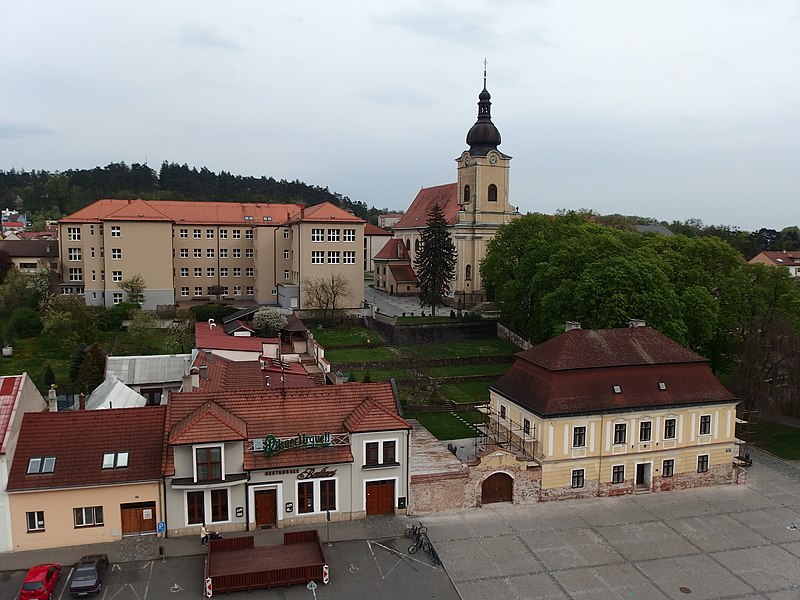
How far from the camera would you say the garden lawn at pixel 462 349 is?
170 ft

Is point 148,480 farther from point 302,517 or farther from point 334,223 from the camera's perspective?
point 334,223

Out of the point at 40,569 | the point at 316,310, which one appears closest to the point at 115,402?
the point at 40,569

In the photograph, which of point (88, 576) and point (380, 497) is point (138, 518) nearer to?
point (88, 576)

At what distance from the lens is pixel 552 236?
5562 cm

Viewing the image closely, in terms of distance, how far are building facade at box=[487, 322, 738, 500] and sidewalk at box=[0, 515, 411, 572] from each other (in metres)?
7.38

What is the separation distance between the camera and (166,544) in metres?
23.0

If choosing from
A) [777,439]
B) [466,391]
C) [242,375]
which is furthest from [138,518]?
[777,439]

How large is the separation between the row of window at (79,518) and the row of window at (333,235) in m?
39.7

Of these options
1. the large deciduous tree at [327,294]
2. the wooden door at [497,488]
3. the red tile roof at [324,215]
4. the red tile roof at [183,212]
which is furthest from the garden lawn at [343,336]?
the wooden door at [497,488]

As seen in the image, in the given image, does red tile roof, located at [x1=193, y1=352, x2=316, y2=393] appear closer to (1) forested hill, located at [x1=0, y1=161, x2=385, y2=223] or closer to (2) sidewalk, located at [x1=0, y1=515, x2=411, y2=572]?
(2) sidewalk, located at [x1=0, y1=515, x2=411, y2=572]

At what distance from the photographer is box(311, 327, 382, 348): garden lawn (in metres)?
53.3

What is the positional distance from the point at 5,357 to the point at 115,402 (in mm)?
21929

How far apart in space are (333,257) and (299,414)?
36.7 meters


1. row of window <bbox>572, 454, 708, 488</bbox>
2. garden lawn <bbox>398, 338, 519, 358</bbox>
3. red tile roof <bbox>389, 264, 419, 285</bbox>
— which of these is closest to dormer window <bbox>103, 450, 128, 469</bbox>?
row of window <bbox>572, 454, 708, 488</bbox>
